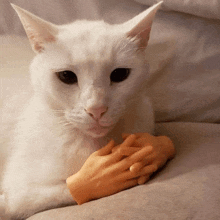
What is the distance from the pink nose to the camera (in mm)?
703

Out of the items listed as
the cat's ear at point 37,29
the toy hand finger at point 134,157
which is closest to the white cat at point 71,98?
the cat's ear at point 37,29

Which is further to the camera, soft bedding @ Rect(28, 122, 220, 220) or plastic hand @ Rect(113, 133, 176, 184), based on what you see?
plastic hand @ Rect(113, 133, 176, 184)

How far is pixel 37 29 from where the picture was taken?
0.77 meters

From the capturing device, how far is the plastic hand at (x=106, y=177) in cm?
71

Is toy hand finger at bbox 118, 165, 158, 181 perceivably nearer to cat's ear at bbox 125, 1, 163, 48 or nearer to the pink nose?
the pink nose

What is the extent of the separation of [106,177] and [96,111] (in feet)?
0.56

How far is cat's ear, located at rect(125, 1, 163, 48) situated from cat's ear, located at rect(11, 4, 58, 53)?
8.6 inches

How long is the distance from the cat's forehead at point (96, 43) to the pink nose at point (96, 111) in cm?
13

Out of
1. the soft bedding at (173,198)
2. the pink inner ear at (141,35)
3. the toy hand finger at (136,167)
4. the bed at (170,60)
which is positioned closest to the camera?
the soft bedding at (173,198)

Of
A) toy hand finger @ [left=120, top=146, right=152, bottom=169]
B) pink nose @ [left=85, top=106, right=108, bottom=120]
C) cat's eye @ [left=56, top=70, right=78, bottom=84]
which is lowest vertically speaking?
toy hand finger @ [left=120, top=146, right=152, bottom=169]

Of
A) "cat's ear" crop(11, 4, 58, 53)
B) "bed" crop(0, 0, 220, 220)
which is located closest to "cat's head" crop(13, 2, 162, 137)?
"cat's ear" crop(11, 4, 58, 53)

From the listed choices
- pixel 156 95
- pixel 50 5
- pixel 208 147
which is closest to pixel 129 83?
pixel 208 147

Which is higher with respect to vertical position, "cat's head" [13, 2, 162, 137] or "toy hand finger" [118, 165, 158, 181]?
"cat's head" [13, 2, 162, 137]

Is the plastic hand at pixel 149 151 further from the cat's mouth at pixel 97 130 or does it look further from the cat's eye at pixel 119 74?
the cat's eye at pixel 119 74
